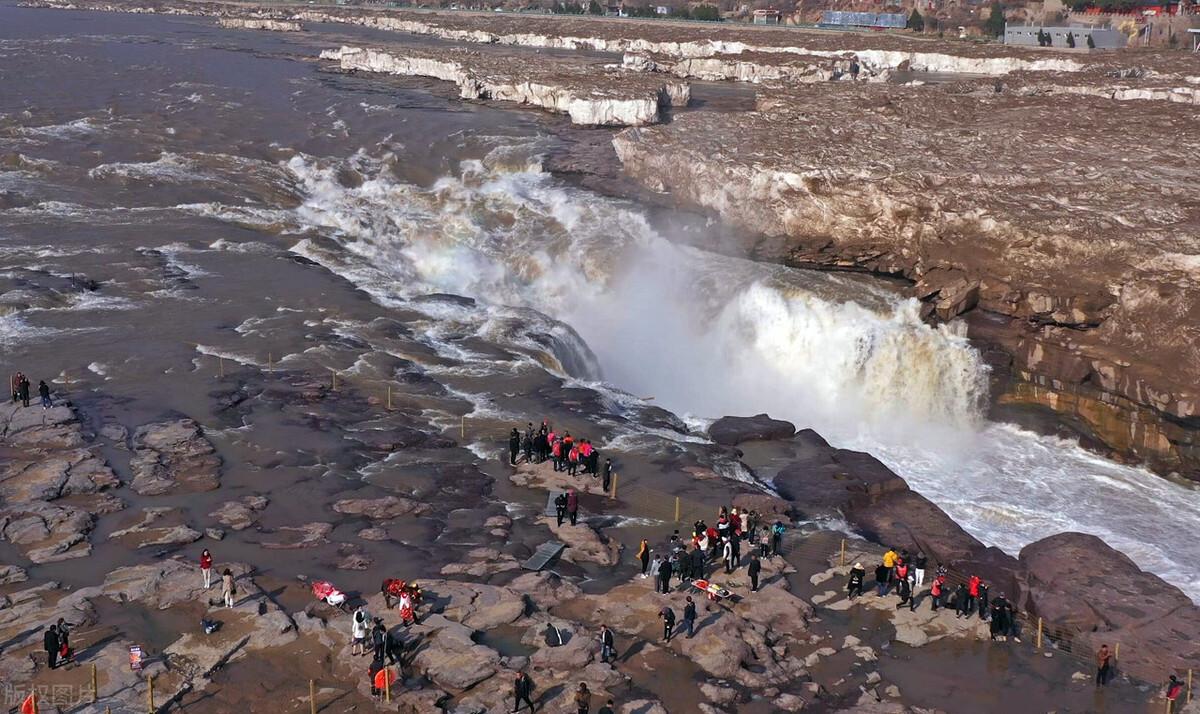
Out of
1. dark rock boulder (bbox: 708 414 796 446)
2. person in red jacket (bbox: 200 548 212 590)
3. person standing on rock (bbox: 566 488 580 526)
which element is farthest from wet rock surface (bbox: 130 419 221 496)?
dark rock boulder (bbox: 708 414 796 446)

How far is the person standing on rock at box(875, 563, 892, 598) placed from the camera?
28.8 metres

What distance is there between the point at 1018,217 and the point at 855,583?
1047 inches

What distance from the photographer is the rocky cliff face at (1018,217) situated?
1727 inches

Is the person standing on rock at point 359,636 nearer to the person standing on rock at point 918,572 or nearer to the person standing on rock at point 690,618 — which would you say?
the person standing on rock at point 690,618

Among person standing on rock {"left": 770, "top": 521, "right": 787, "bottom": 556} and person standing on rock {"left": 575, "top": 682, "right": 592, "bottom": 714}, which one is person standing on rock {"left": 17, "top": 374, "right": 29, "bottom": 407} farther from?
person standing on rock {"left": 770, "top": 521, "right": 787, "bottom": 556}

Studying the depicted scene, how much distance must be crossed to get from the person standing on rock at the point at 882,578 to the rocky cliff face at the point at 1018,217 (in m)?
18.7

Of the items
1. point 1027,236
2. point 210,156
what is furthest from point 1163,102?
point 210,156

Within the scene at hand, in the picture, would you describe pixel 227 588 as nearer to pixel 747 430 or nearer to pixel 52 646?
pixel 52 646

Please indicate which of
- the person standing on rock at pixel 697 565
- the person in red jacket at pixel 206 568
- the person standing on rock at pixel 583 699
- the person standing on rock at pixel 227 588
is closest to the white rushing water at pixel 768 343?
the person standing on rock at pixel 697 565

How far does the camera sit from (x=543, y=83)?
87938mm

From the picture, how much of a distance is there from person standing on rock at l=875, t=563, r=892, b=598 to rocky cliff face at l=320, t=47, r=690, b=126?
5499 cm

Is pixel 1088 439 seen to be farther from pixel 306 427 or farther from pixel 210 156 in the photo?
pixel 210 156

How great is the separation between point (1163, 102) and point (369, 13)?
124207mm

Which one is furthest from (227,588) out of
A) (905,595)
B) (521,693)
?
(905,595)
